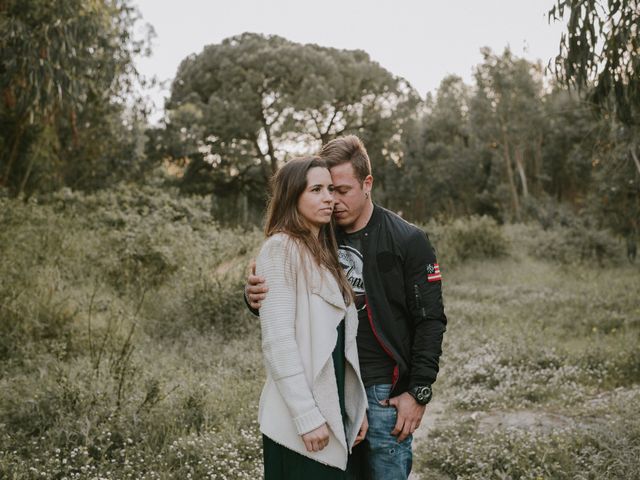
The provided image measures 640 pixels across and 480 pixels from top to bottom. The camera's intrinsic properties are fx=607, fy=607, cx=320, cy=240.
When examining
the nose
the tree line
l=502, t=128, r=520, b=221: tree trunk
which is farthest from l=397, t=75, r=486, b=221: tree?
the nose

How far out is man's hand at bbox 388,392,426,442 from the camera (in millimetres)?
2287

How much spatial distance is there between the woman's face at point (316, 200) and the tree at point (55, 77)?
6463 mm

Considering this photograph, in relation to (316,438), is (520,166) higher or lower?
higher

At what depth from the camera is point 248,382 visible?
5.65m

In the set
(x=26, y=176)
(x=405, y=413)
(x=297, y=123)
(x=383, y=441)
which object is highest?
(x=297, y=123)

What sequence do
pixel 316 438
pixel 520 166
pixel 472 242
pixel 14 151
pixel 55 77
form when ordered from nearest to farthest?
1. pixel 316 438
2. pixel 55 77
3. pixel 14 151
4. pixel 472 242
5. pixel 520 166

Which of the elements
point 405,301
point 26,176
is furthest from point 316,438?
point 26,176

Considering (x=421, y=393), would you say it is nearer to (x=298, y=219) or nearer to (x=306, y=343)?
(x=306, y=343)

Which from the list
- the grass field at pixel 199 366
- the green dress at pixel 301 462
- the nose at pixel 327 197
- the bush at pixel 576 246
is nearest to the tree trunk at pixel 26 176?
the grass field at pixel 199 366

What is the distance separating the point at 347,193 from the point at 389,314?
503 millimetres

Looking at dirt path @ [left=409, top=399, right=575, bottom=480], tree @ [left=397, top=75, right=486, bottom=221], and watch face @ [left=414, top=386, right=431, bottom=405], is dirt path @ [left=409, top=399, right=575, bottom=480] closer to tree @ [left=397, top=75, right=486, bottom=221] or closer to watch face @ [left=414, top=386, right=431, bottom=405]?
watch face @ [left=414, top=386, right=431, bottom=405]

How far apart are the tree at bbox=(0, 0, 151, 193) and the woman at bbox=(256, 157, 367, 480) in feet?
21.3

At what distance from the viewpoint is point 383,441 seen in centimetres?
232

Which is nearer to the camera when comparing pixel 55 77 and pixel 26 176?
pixel 55 77
